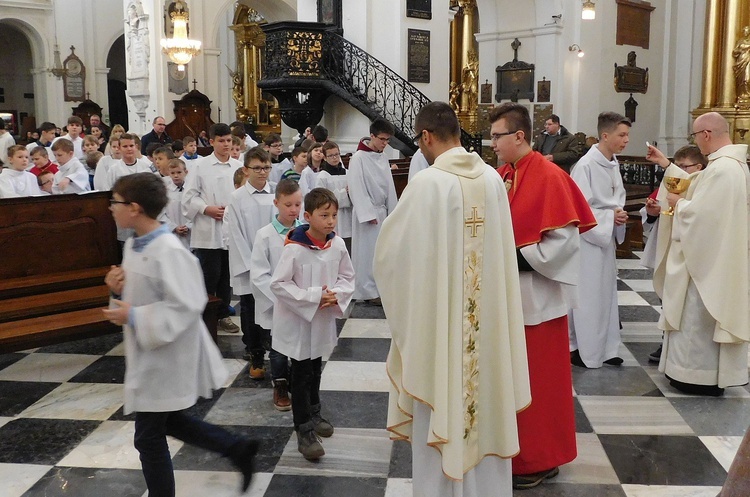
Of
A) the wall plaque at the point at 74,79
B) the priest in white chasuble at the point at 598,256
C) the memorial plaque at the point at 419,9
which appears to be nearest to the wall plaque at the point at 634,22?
the memorial plaque at the point at 419,9

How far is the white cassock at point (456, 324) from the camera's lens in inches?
116

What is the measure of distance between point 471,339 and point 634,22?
721 inches

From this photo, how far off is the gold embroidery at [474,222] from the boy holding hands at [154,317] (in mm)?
1125

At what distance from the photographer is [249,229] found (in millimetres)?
5305

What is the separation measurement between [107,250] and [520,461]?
4376mm

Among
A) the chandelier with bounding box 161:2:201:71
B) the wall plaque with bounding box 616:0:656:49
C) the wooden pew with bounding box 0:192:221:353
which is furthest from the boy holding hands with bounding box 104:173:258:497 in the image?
the wall plaque with bounding box 616:0:656:49

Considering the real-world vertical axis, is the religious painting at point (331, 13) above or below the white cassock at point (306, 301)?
above

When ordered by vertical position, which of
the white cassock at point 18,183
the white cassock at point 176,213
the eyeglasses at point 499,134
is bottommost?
the white cassock at point 176,213

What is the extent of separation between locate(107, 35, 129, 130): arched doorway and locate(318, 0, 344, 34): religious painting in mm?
16151

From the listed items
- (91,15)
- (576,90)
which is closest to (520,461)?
(576,90)

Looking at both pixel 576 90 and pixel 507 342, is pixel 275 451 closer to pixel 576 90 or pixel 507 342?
pixel 507 342

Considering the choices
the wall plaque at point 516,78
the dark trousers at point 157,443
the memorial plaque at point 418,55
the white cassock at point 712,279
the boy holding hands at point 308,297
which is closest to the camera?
the dark trousers at point 157,443

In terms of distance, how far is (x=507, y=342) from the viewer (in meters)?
3.07

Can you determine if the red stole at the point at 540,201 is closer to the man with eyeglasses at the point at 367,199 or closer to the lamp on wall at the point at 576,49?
the man with eyeglasses at the point at 367,199
